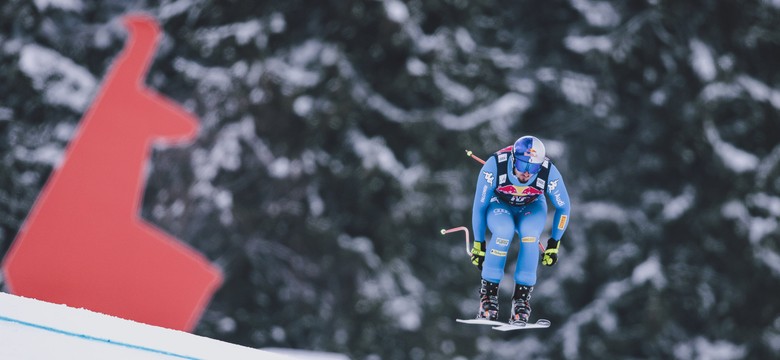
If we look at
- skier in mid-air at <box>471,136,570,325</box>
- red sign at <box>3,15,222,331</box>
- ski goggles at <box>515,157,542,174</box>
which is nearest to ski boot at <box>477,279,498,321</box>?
skier in mid-air at <box>471,136,570,325</box>

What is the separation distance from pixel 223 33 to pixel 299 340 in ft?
12.6

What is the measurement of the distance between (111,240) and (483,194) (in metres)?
6.85

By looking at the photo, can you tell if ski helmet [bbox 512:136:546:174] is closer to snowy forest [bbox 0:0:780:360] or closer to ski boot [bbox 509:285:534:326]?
ski boot [bbox 509:285:534:326]

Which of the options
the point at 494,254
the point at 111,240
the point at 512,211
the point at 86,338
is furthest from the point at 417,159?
the point at 494,254

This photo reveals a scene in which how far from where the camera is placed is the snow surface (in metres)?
5.68

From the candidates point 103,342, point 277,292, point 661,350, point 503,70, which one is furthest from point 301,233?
point 103,342

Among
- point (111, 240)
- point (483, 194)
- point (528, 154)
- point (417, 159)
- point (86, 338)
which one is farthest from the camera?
point (417, 159)

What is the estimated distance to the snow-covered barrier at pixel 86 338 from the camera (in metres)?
5.68

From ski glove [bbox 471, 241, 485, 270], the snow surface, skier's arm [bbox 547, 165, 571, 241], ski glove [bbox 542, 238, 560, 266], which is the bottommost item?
the snow surface

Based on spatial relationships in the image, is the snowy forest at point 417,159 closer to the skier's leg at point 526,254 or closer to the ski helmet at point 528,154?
the skier's leg at point 526,254

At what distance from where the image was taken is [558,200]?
4.34m

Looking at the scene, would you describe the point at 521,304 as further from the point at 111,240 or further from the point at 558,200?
the point at 111,240

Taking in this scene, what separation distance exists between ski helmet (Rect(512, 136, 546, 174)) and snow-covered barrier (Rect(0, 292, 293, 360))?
2.63 meters

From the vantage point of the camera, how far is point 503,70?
13.5 metres
